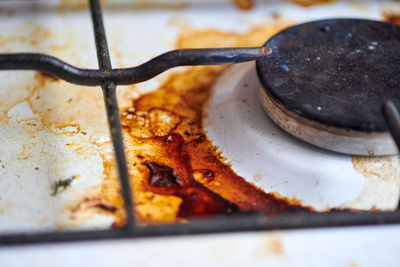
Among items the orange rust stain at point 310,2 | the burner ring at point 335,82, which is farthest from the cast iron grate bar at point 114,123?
the orange rust stain at point 310,2

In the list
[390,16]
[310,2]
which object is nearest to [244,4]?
[310,2]

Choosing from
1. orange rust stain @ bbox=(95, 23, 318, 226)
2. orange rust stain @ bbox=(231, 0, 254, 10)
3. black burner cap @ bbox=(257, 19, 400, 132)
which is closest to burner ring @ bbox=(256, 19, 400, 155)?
black burner cap @ bbox=(257, 19, 400, 132)

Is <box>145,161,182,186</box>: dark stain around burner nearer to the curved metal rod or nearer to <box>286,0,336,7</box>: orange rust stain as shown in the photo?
the curved metal rod

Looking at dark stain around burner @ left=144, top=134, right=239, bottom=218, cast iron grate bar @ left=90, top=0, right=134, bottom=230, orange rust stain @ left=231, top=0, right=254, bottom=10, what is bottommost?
dark stain around burner @ left=144, top=134, right=239, bottom=218

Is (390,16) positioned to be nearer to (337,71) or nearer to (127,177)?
(337,71)

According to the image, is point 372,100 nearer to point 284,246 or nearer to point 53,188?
point 284,246

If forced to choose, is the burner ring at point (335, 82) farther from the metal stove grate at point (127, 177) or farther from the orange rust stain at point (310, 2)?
the orange rust stain at point (310, 2)
